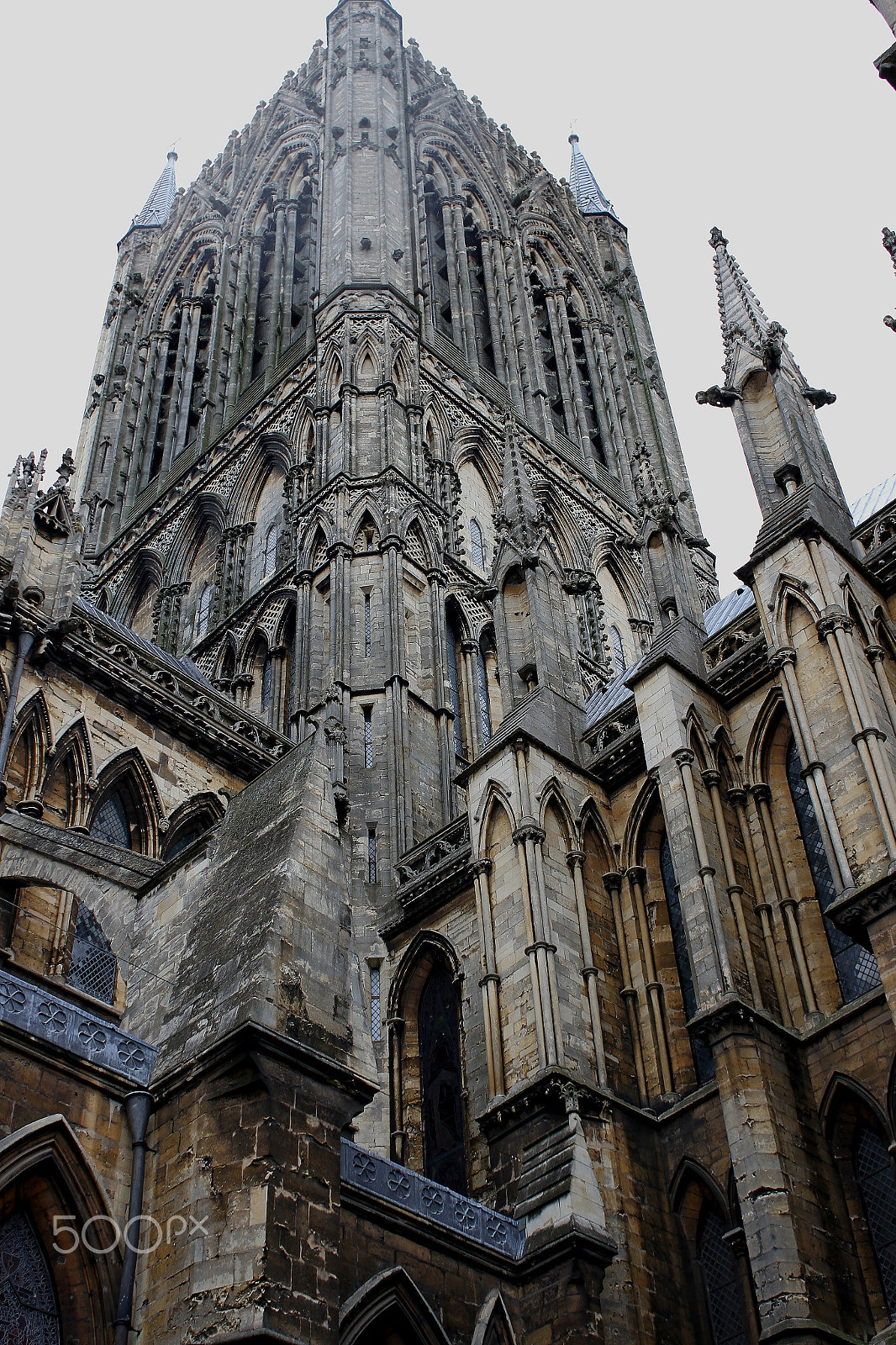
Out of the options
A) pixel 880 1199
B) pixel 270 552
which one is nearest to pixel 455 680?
pixel 270 552

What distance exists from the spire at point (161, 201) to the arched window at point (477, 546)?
21.7 meters

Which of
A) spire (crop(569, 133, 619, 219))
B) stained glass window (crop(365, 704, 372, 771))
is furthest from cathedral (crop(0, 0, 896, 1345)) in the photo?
spire (crop(569, 133, 619, 219))

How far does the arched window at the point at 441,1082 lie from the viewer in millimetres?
18922

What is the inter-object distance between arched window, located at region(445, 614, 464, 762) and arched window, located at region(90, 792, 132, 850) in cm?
716

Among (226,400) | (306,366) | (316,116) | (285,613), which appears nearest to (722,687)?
(285,613)

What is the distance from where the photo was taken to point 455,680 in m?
28.2

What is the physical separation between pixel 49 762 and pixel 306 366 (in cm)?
1665

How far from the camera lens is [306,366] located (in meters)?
34.1

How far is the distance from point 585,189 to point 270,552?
Result: 2551cm

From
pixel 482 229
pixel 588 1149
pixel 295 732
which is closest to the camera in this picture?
pixel 588 1149

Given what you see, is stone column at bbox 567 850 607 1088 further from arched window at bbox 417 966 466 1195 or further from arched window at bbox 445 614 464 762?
arched window at bbox 445 614 464 762

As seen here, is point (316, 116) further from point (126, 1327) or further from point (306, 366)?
point (126, 1327)

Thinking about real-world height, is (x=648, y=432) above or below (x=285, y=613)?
above

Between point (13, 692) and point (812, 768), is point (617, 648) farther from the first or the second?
point (812, 768)
